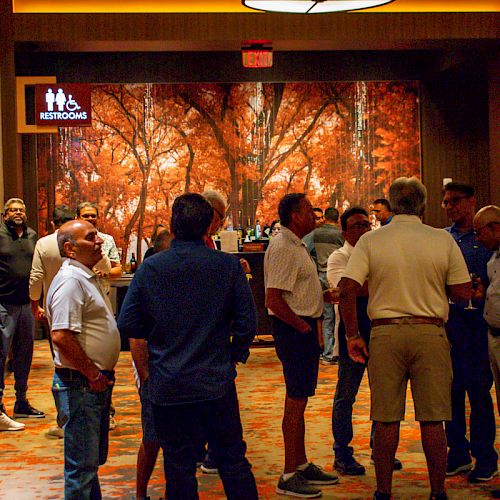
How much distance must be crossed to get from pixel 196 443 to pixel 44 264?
3701 millimetres

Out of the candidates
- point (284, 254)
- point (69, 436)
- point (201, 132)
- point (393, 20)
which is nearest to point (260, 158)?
point (201, 132)

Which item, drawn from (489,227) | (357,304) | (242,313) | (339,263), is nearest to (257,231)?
(339,263)

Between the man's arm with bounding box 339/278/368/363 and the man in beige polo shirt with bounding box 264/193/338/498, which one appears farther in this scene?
the man in beige polo shirt with bounding box 264/193/338/498

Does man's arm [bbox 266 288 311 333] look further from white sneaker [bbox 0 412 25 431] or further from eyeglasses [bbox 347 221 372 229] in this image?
white sneaker [bbox 0 412 25 431]

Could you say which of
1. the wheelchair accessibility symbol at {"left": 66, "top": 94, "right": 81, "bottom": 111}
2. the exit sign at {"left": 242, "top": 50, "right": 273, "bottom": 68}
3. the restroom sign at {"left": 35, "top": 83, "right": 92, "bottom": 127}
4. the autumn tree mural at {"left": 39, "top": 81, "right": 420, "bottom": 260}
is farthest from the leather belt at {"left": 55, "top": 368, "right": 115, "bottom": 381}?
the autumn tree mural at {"left": 39, "top": 81, "right": 420, "bottom": 260}

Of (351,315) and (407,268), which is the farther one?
(351,315)

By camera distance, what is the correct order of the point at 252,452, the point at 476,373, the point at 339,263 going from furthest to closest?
the point at 252,452 < the point at 339,263 < the point at 476,373

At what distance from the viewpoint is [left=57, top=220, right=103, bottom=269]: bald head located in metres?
3.98

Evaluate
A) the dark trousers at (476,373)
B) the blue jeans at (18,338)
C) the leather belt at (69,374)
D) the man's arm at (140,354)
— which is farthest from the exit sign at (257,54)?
the leather belt at (69,374)

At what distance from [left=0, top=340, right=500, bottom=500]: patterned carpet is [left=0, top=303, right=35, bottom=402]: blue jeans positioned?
364 millimetres

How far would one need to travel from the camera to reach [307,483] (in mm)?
4949

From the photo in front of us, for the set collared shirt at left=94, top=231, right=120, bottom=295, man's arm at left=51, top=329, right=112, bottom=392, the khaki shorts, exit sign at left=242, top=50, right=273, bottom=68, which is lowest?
the khaki shorts

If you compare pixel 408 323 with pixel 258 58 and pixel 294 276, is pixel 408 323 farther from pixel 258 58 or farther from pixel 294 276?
pixel 258 58

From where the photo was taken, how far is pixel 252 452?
588cm
